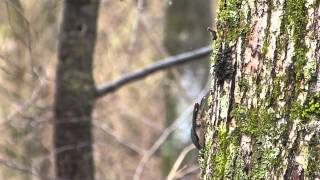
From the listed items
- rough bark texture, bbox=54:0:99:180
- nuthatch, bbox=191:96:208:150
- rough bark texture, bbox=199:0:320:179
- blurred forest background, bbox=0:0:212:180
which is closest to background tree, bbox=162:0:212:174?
blurred forest background, bbox=0:0:212:180

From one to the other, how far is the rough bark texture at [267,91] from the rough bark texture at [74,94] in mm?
2183

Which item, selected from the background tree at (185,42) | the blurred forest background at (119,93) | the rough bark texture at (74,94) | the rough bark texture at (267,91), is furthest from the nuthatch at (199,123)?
the background tree at (185,42)

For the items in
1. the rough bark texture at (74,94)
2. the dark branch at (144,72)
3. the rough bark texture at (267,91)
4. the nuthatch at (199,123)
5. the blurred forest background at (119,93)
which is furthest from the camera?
the blurred forest background at (119,93)

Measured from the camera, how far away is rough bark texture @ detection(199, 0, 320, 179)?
4.66 feet

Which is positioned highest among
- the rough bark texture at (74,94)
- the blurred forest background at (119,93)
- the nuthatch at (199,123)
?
the nuthatch at (199,123)

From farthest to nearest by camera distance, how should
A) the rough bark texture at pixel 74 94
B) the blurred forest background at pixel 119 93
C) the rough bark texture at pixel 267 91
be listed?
the blurred forest background at pixel 119 93 → the rough bark texture at pixel 74 94 → the rough bark texture at pixel 267 91

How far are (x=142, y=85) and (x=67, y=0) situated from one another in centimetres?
552

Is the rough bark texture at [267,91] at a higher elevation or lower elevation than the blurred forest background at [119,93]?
higher

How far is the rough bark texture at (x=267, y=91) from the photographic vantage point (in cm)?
142

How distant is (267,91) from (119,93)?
690cm

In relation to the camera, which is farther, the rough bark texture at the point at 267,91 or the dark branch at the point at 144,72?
the dark branch at the point at 144,72

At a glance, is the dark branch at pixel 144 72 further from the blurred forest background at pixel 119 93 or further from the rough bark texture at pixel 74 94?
the blurred forest background at pixel 119 93

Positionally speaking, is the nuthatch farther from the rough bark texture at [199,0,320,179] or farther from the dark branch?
the dark branch

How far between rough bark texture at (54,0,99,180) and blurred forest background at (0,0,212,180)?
0.27m
